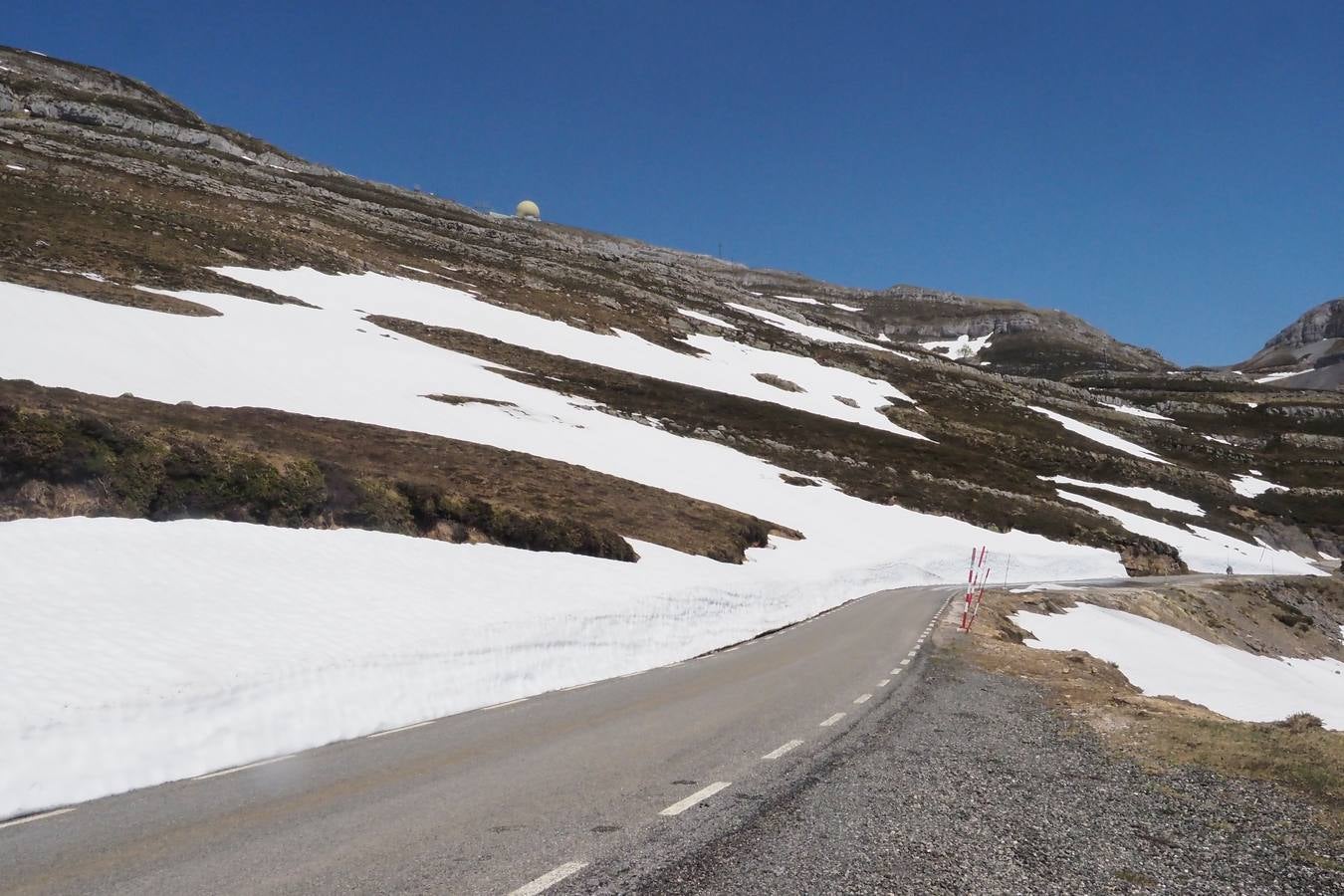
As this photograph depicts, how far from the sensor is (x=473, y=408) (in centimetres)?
4256

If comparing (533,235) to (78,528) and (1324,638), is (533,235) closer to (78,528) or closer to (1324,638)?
(1324,638)

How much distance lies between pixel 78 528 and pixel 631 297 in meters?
94.2

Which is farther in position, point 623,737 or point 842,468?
point 842,468

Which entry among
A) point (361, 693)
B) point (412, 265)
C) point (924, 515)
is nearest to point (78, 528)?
point (361, 693)

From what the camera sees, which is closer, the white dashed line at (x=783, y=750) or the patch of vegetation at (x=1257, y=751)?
the patch of vegetation at (x=1257, y=751)

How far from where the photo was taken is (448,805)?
705cm

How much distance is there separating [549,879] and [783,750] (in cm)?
449

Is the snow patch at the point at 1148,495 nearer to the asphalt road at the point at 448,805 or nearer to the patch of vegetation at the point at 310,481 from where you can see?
the patch of vegetation at the point at 310,481

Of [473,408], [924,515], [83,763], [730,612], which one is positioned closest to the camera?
[83,763]

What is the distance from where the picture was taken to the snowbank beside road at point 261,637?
8.20 meters

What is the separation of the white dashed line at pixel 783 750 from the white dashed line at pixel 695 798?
1.25 m

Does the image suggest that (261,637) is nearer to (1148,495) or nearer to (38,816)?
(38,816)

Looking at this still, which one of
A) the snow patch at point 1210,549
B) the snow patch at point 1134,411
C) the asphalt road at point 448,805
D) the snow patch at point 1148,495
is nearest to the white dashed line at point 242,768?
the asphalt road at point 448,805

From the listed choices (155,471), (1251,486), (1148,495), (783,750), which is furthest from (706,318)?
(783,750)
